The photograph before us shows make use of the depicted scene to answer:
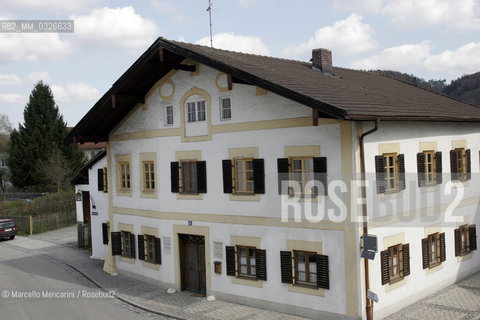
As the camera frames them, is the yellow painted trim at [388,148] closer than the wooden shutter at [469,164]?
Yes

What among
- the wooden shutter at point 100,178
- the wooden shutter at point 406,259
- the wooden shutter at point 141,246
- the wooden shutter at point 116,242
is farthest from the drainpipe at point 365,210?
the wooden shutter at point 100,178

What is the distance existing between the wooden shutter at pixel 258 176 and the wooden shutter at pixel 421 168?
4748 mm

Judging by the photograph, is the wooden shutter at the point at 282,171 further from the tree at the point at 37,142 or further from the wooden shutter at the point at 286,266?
the tree at the point at 37,142

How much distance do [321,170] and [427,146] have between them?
4.40 m

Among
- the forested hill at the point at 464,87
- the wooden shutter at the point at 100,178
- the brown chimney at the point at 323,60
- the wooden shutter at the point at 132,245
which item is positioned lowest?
A: the wooden shutter at the point at 132,245

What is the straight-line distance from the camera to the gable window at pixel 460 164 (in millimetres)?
17000

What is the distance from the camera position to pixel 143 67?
1683 centimetres

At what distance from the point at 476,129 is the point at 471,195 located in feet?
8.65

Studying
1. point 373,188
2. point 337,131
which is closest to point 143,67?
point 337,131

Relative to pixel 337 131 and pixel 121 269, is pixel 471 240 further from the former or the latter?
pixel 121 269

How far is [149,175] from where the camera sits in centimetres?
1839

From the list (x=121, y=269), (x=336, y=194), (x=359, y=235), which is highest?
(x=336, y=194)

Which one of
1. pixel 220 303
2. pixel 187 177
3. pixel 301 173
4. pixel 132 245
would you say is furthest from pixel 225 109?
pixel 132 245

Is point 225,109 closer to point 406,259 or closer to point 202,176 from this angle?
point 202,176
